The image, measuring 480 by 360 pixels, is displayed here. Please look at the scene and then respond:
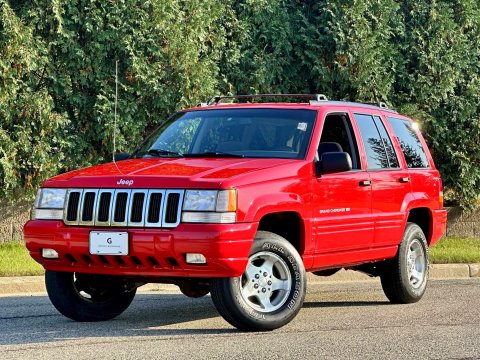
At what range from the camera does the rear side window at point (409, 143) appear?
11.2 m

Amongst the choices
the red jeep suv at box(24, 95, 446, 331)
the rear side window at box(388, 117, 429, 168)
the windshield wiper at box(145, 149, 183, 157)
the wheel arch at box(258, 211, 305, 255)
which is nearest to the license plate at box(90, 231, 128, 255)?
the red jeep suv at box(24, 95, 446, 331)

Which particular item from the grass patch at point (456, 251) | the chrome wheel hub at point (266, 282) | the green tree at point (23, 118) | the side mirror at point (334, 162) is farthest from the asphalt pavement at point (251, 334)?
the green tree at point (23, 118)

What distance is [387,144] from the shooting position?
10820mm

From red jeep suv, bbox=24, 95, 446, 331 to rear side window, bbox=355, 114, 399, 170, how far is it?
0.02m

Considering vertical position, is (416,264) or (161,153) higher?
(161,153)

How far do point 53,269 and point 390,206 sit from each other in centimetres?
340

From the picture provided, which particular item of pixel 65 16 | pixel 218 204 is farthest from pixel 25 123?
pixel 218 204

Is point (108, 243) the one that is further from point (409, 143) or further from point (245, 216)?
point (409, 143)

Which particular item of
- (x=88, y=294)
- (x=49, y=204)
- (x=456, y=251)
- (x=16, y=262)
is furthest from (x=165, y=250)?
(x=456, y=251)

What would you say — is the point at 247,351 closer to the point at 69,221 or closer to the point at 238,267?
the point at 238,267

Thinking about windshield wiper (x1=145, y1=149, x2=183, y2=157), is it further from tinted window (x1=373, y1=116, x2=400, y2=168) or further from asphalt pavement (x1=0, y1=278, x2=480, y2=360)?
tinted window (x1=373, y1=116, x2=400, y2=168)

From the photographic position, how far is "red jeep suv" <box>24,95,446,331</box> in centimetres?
823

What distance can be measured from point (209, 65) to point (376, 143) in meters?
7.62

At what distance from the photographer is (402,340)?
8.21 meters
